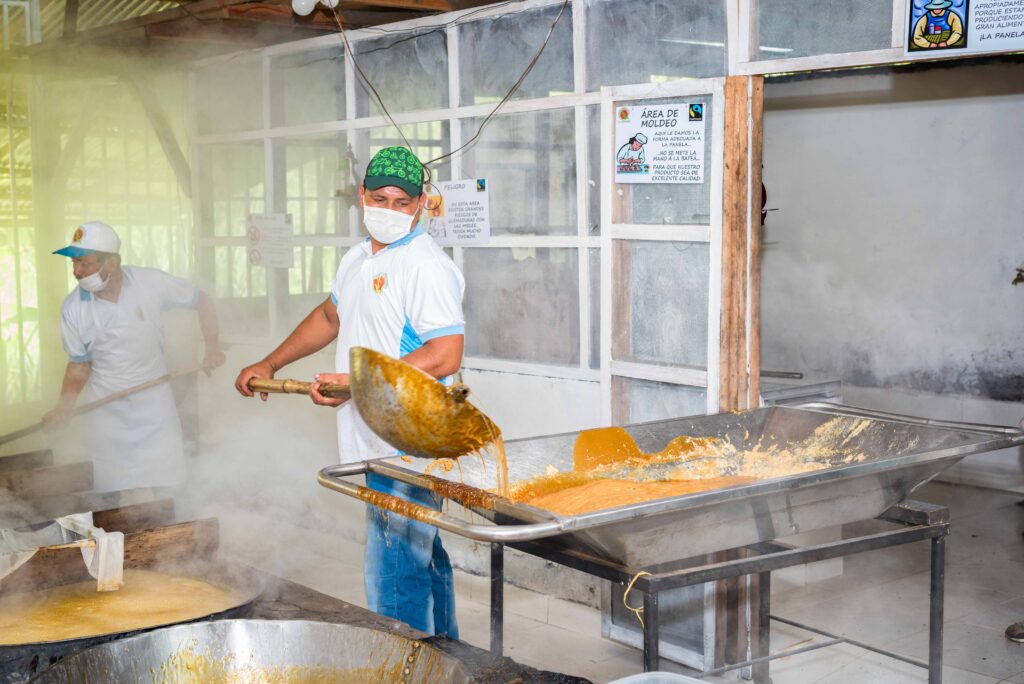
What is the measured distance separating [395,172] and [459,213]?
155 centimetres

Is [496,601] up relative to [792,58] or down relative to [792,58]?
down


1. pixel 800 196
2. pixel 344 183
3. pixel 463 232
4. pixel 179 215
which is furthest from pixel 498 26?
pixel 800 196

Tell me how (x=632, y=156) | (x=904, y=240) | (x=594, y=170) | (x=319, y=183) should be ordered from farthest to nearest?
(x=904, y=240)
(x=319, y=183)
(x=594, y=170)
(x=632, y=156)

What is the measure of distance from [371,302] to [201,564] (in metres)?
1.18

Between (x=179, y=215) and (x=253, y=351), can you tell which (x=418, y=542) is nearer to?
(x=253, y=351)

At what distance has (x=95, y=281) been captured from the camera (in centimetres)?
555

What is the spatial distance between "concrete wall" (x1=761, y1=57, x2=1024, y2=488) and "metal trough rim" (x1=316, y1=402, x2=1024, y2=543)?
198 inches

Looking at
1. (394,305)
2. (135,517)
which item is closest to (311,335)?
(394,305)

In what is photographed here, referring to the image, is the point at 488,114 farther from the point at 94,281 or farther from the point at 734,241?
the point at 94,281

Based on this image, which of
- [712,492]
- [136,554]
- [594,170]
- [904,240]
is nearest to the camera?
[712,492]

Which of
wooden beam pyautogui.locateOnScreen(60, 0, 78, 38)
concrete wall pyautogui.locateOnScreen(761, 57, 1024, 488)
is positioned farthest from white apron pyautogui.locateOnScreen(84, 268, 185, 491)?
concrete wall pyautogui.locateOnScreen(761, 57, 1024, 488)

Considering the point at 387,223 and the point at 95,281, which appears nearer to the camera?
the point at 387,223

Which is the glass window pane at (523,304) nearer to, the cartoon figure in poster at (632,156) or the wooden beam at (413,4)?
the cartoon figure in poster at (632,156)

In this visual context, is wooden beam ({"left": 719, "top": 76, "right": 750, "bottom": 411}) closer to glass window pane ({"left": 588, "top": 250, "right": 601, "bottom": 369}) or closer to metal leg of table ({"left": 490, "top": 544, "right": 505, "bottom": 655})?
glass window pane ({"left": 588, "top": 250, "right": 601, "bottom": 369})
